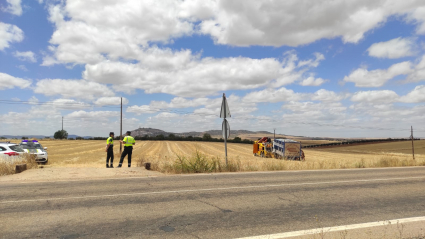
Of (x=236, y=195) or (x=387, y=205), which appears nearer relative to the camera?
(x=387, y=205)

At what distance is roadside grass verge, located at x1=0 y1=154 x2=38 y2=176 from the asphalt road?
3038 millimetres

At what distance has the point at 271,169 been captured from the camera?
45.3 ft

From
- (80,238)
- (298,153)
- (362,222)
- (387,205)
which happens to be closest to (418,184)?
(387,205)

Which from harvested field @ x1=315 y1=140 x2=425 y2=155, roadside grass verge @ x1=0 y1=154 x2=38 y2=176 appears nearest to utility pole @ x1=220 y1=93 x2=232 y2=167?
roadside grass verge @ x1=0 y1=154 x2=38 y2=176

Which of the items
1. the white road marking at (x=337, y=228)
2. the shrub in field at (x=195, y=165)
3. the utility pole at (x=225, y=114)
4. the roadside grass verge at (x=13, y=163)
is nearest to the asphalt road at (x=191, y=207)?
the white road marking at (x=337, y=228)

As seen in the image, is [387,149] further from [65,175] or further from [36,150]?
[65,175]

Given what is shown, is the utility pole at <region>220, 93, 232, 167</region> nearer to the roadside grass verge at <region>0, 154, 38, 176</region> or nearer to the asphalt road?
the asphalt road

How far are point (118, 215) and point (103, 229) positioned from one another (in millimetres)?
770

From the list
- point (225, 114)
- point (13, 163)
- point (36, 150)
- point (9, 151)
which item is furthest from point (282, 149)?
point (13, 163)

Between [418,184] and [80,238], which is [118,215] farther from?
[418,184]

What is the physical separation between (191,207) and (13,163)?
1053 centimetres

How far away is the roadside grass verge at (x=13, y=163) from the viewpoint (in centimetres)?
1132

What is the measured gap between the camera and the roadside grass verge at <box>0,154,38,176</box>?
11.3m

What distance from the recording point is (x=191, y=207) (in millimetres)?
6160
